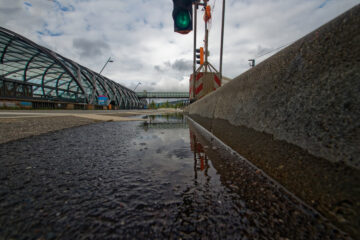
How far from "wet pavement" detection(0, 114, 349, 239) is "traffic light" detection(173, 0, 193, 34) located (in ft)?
7.97

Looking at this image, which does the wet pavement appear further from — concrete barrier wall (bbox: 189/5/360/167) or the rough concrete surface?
concrete barrier wall (bbox: 189/5/360/167)

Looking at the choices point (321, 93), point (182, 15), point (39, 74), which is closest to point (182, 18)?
point (182, 15)

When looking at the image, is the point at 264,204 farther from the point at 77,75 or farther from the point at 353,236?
the point at 77,75

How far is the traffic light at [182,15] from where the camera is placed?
8.34ft

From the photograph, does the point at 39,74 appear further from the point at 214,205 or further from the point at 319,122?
the point at 319,122

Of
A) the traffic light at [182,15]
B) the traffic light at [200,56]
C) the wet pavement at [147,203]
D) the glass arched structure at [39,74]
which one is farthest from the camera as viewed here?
the glass arched structure at [39,74]

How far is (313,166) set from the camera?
0.73m

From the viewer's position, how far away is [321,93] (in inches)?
28.9

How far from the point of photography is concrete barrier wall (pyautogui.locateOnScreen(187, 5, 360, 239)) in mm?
587

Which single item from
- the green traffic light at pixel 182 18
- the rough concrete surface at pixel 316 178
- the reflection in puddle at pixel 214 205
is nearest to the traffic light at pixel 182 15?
the green traffic light at pixel 182 18

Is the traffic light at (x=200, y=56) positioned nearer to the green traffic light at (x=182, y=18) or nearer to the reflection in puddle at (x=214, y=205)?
the green traffic light at (x=182, y=18)

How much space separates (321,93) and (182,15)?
8.52ft

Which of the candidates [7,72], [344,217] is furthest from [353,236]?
[7,72]

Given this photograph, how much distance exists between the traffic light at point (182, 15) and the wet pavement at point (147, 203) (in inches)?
95.7
